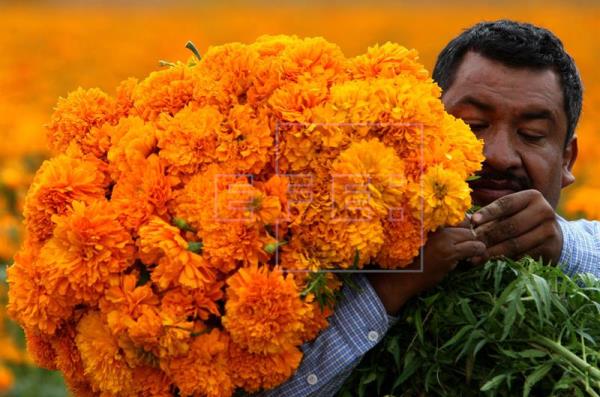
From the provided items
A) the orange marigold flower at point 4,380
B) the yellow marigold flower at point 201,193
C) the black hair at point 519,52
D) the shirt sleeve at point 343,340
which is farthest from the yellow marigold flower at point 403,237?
the orange marigold flower at point 4,380

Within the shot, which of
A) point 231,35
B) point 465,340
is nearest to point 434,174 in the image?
point 465,340

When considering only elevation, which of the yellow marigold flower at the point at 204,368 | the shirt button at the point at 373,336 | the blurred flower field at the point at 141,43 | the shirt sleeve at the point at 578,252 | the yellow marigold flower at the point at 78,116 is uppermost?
the blurred flower field at the point at 141,43

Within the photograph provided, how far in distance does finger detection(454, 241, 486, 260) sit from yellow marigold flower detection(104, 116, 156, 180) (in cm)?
73

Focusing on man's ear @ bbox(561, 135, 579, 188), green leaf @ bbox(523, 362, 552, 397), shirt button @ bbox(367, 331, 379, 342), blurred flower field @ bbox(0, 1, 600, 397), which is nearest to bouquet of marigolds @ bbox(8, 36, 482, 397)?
shirt button @ bbox(367, 331, 379, 342)

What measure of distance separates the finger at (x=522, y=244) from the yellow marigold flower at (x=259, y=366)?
552 mm

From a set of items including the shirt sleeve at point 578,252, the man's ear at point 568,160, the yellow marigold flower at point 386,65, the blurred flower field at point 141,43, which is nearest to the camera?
the yellow marigold flower at point 386,65

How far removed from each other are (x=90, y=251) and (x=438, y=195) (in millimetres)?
760

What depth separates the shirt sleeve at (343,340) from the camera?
246cm

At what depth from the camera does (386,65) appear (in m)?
2.52

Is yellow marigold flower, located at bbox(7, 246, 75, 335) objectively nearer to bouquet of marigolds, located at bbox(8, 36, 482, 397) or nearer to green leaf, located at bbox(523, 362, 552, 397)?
bouquet of marigolds, located at bbox(8, 36, 482, 397)

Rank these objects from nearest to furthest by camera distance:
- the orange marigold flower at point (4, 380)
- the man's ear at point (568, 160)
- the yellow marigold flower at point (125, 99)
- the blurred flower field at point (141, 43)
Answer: the yellow marigold flower at point (125, 99)
the man's ear at point (568, 160)
the orange marigold flower at point (4, 380)
the blurred flower field at point (141, 43)

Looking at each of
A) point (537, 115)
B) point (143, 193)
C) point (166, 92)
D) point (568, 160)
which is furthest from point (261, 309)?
point (568, 160)

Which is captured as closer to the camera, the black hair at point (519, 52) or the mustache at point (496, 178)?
the mustache at point (496, 178)

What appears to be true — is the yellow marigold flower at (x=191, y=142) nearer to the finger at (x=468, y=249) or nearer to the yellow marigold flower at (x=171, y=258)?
the yellow marigold flower at (x=171, y=258)
